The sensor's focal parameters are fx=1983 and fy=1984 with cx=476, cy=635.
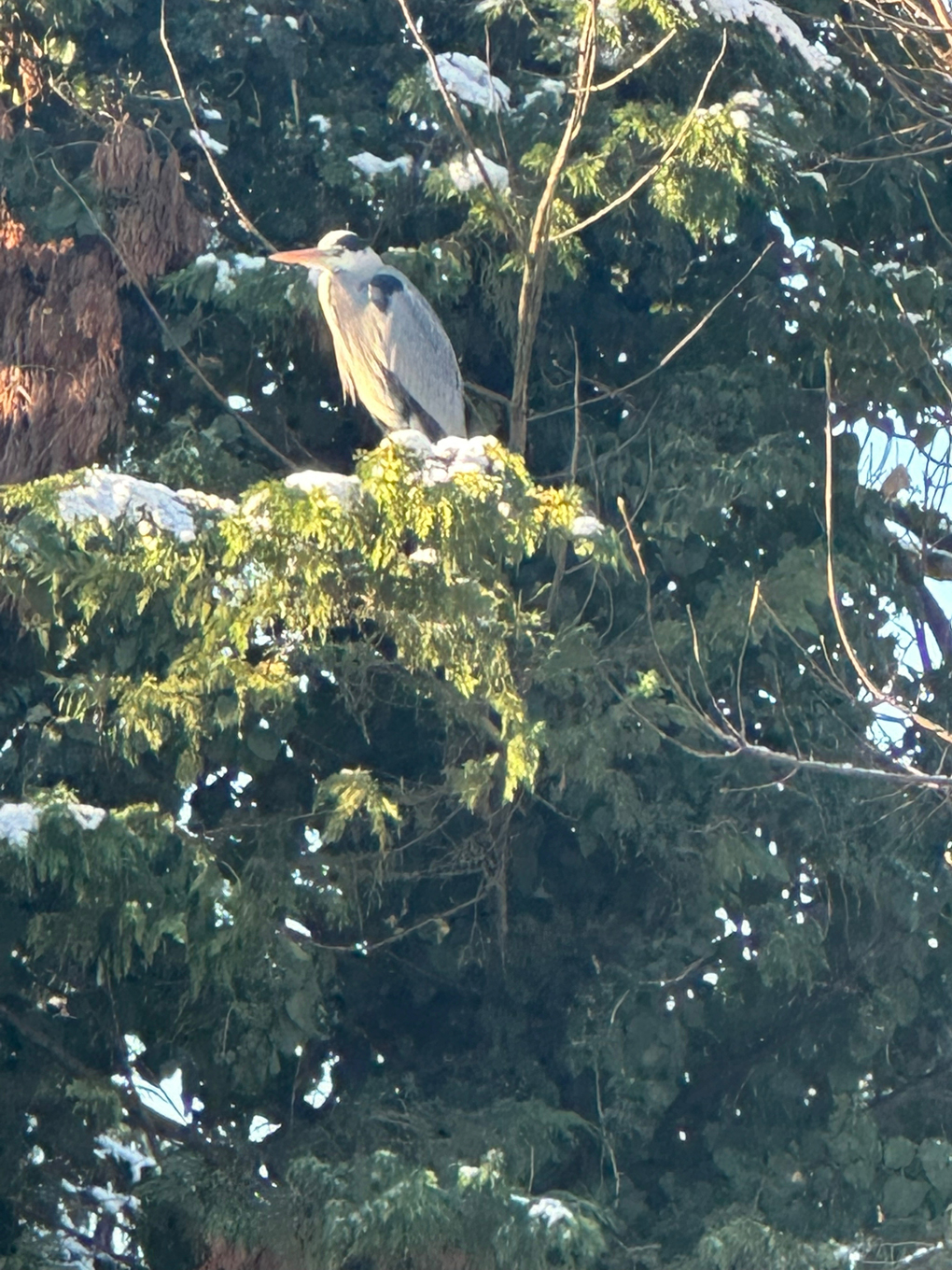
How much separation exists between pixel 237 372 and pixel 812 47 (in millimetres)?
2214

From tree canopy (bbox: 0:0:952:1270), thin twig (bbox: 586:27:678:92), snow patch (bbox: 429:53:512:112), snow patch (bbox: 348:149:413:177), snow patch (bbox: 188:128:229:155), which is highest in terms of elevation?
thin twig (bbox: 586:27:678:92)

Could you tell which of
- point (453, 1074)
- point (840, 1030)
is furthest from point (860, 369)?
point (453, 1074)

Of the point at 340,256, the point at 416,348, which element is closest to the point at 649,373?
the point at 416,348

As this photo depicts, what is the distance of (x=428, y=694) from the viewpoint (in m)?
5.78

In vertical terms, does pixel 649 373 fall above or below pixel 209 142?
below

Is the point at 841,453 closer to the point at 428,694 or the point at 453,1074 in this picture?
the point at 428,694

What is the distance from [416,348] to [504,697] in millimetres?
1750

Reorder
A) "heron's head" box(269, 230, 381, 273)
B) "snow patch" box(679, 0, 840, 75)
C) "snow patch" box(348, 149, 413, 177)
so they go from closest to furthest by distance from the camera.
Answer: "snow patch" box(679, 0, 840, 75) < "heron's head" box(269, 230, 381, 273) < "snow patch" box(348, 149, 413, 177)

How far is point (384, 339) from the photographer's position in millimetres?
6293

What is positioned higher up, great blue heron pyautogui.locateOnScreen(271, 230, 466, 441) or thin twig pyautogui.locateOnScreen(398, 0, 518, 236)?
thin twig pyautogui.locateOnScreen(398, 0, 518, 236)

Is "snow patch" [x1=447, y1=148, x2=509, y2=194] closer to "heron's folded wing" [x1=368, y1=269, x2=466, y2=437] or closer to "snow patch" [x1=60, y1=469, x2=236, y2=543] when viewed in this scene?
"heron's folded wing" [x1=368, y1=269, x2=466, y2=437]

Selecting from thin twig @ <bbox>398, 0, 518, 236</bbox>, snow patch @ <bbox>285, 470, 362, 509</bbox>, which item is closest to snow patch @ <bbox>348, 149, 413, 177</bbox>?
thin twig @ <bbox>398, 0, 518, 236</bbox>

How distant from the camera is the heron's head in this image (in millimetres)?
6234

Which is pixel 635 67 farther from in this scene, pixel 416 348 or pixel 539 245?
pixel 416 348
